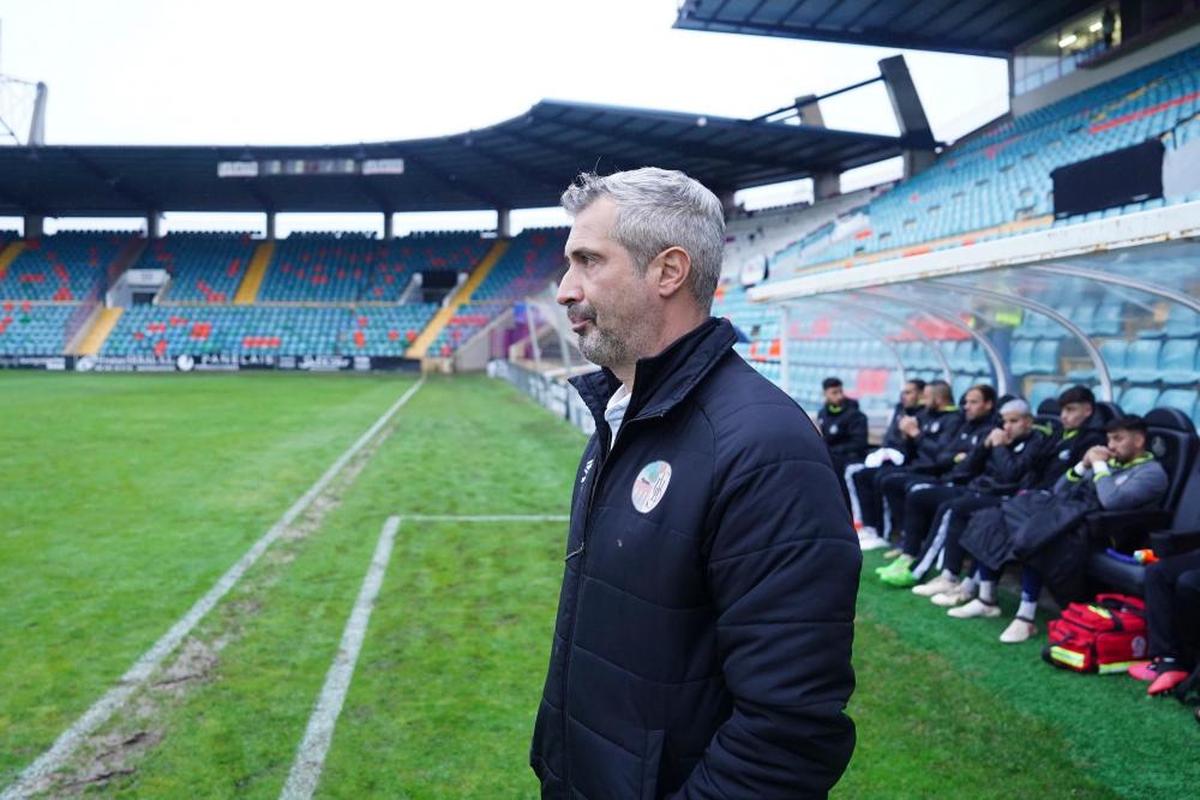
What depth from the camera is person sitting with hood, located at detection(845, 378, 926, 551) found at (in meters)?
8.28

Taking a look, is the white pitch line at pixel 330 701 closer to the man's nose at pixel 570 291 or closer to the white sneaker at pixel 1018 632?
the man's nose at pixel 570 291

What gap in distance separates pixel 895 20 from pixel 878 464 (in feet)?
65.5

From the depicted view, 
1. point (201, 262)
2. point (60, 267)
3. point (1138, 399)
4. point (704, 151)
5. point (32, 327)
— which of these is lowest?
point (1138, 399)

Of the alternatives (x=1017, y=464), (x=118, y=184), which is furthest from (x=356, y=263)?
(x=1017, y=464)

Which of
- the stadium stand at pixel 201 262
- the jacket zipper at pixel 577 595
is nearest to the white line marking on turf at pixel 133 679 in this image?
the jacket zipper at pixel 577 595

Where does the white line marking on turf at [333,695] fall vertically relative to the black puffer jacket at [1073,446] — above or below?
below

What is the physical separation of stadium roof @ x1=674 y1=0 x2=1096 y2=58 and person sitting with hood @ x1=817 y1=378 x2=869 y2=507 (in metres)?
16.9

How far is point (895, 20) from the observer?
79.3ft

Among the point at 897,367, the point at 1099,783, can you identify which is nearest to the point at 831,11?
the point at 897,367

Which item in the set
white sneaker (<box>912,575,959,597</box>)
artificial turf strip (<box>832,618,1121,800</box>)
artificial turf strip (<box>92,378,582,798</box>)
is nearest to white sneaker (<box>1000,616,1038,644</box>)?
artificial turf strip (<box>832,618,1121,800</box>)

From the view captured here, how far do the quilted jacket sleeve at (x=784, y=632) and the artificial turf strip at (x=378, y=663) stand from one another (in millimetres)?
2419

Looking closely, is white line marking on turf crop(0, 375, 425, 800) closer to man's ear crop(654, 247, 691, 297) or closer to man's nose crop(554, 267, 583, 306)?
man's nose crop(554, 267, 583, 306)

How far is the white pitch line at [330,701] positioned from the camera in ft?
→ 12.1

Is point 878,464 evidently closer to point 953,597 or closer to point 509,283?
point 953,597
